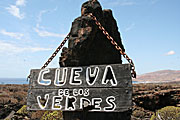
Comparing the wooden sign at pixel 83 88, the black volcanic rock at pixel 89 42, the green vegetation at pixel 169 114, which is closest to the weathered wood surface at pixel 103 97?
the wooden sign at pixel 83 88

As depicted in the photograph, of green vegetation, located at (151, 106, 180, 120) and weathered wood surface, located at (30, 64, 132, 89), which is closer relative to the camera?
weathered wood surface, located at (30, 64, 132, 89)

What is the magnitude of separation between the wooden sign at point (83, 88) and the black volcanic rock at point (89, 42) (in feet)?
2.49

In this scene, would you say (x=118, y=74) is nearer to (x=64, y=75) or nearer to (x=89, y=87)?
(x=89, y=87)

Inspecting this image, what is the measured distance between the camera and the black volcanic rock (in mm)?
3373

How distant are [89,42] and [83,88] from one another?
1.13 meters

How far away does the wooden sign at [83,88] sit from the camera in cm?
245

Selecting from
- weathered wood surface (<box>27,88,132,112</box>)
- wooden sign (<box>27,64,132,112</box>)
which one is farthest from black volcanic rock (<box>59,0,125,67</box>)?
weathered wood surface (<box>27,88,132,112</box>)

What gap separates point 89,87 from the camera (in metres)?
2.61

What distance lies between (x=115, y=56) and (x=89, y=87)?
4.97ft

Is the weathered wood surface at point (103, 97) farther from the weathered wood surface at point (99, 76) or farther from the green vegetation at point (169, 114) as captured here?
the green vegetation at point (169, 114)

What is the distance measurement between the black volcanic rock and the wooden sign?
2.49 ft

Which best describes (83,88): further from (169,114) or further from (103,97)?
(169,114)

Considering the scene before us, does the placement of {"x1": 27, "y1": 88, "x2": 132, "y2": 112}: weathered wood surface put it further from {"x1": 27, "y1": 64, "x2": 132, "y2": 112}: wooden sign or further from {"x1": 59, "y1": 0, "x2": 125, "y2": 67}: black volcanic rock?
{"x1": 59, "y1": 0, "x2": 125, "y2": 67}: black volcanic rock

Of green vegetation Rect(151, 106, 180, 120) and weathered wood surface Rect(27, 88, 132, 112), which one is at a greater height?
weathered wood surface Rect(27, 88, 132, 112)
